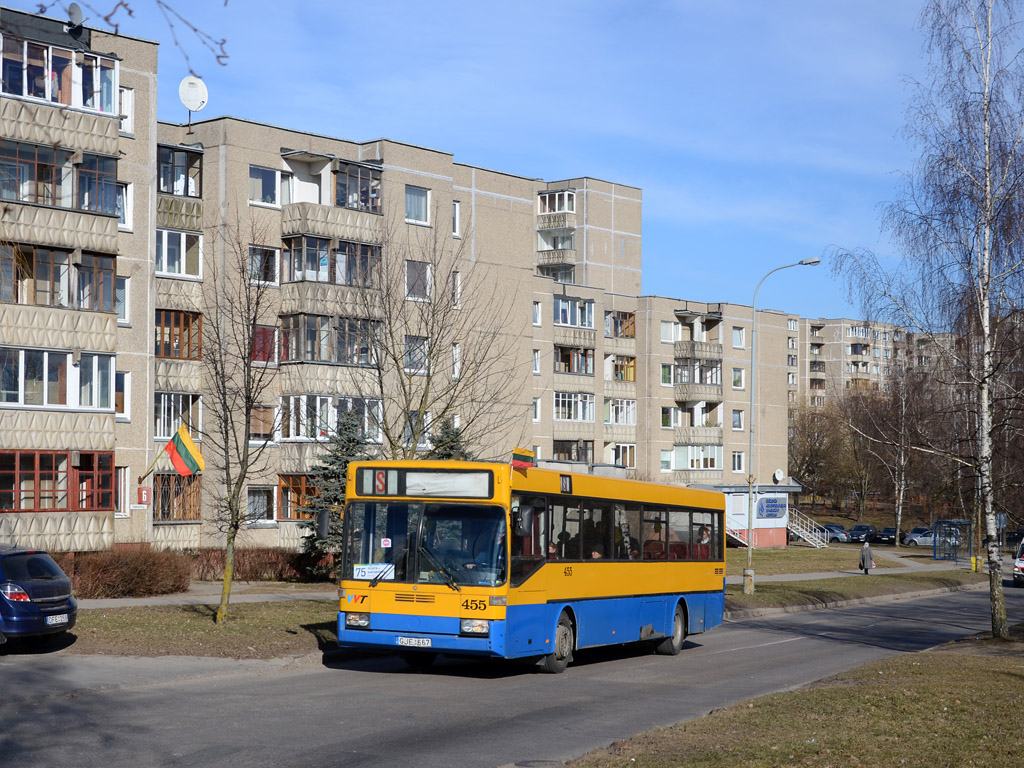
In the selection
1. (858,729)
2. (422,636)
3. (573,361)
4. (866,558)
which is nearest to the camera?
(858,729)

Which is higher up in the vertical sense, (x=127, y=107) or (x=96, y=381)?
(x=127, y=107)

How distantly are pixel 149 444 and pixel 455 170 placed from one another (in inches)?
838

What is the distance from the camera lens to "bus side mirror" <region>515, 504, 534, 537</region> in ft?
52.8

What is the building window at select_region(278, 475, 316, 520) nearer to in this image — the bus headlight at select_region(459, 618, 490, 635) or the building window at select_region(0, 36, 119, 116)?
the building window at select_region(0, 36, 119, 116)

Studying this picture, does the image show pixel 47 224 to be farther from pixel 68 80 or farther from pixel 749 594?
pixel 749 594

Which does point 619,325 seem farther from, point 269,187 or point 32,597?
point 32,597

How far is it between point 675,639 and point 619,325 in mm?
54460

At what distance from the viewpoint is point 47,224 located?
3275 cm

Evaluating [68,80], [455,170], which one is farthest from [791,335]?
[68,80]

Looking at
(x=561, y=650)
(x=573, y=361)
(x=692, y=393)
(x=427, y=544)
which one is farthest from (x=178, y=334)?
(x=692, y=393)

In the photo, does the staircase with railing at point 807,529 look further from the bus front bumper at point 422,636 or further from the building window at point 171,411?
the bus front bumper at point 422,636

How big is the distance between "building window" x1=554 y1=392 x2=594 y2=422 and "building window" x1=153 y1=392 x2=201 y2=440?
86.9ft

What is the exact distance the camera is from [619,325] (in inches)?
2960

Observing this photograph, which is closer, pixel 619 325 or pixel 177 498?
pixel 177 498
